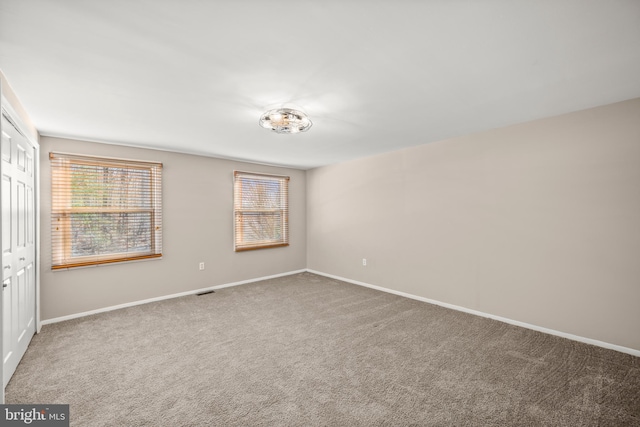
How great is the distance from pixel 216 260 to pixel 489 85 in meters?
4.37

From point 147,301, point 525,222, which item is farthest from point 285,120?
point 147,301

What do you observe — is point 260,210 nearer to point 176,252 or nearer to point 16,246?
point 176,252

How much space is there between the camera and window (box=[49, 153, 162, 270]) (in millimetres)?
3334

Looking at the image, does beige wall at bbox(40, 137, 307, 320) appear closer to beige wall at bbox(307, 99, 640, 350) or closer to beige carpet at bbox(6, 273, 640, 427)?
beige carpet at bbox(6, 273, 640, 427)

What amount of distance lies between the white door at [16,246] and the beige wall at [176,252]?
1.32ft

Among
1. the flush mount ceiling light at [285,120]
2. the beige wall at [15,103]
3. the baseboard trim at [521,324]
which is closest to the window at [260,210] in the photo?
the baseboard trim at [521,324]

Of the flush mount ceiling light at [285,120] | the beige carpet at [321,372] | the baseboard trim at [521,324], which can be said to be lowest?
the beige carpet at [321,372]

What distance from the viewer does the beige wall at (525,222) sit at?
252 centimetres

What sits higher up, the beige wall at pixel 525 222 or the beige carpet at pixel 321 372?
the beige wall at pixel 525 222

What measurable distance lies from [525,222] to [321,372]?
2717 millimetres

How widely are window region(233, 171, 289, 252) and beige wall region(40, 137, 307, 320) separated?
0.44 feet

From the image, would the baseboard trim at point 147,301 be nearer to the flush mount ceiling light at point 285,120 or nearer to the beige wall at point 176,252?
the beige wall at point 176,252

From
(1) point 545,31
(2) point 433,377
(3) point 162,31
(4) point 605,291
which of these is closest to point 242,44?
(3) point 162,31

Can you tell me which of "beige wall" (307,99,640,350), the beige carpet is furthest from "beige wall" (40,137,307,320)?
"beige wall" (307,99,640,350)
